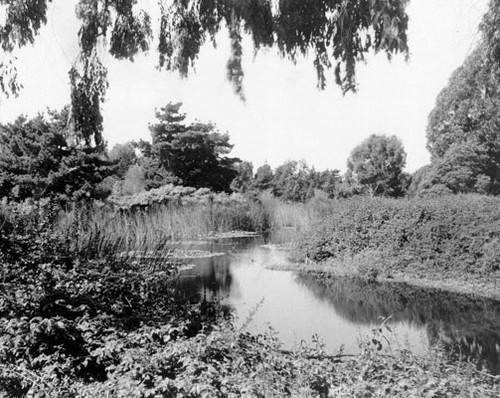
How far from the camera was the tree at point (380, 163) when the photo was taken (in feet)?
131

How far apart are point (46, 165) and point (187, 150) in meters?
12.0

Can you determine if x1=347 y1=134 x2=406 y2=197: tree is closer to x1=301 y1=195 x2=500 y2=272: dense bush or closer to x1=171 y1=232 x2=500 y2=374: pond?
x1=301 y1=195 x2=500 y2=272: dense bush

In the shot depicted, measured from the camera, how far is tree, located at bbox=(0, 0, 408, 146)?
288cm

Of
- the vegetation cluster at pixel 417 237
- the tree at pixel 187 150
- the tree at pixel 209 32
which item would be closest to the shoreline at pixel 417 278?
the vegetation cluster at pixel 417 237

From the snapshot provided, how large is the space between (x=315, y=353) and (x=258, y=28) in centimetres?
273

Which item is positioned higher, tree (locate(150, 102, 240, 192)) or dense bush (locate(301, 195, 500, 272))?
tree (locate(150, 102, 240, 192))

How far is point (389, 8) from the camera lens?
2.56m

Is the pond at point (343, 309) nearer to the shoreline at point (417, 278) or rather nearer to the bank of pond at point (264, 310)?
the bank of pond at point (264, 310)

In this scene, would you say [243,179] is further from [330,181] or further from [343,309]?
[343,309]

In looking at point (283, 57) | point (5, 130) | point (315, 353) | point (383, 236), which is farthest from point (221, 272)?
point (5, 130)

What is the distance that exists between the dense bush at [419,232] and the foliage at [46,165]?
10914mm

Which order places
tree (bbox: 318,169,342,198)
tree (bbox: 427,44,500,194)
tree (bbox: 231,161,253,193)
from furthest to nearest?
tree (bbox: 318,169,342,198) < tree (bbox: 231,161,253,193) < tree (bbox: 427,44,500,194)

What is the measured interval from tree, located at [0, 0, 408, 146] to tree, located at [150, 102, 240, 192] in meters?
24.1

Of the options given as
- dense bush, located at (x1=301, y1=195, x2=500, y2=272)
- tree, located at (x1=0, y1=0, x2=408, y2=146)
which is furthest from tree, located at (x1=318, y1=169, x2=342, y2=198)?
tree, located at (x1=0, y1=0, x2=408, y2=146)
